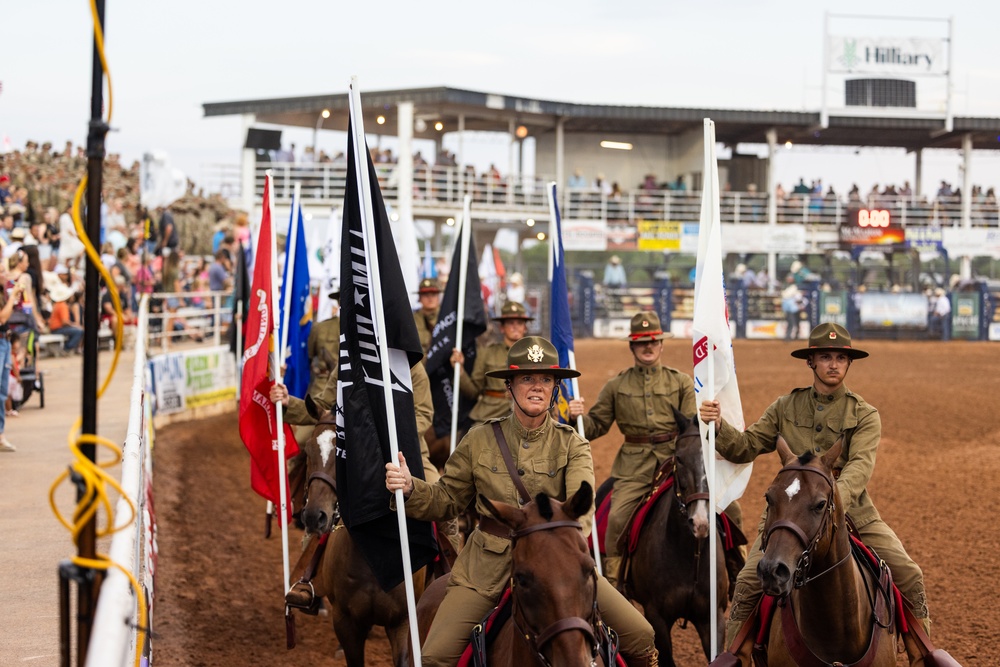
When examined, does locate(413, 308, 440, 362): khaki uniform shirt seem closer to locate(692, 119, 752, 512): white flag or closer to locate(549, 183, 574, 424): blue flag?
locate(549, 183, 574, 424): blue flag

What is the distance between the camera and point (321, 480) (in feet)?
25.6

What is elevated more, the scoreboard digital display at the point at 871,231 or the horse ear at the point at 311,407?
the scoreboard digital display at the point at 871,231

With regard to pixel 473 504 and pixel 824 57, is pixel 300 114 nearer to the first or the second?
pixel 824 57

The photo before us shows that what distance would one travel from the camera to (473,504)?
20.0ft

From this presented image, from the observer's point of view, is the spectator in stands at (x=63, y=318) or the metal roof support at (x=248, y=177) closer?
the spectator in stands at (x=63, y=318)

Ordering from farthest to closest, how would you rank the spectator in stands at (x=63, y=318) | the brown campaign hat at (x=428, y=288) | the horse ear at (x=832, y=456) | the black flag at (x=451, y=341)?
1. the spectator in stands at (x=63, y=318)
2. the brown campaign hat at (x=428, y=288)
3. the black flag at (x=451, y=341)
4. the horse ear at (x=832, y=456)

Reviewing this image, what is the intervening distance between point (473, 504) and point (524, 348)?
0.94 m

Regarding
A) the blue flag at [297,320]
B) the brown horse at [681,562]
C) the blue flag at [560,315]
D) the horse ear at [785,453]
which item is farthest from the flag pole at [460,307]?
the horse ear at [785,453]

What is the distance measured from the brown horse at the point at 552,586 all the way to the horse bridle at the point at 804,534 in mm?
1226

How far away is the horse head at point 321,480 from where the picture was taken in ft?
25.0

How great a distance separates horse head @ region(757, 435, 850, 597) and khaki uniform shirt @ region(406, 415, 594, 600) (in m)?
0.99

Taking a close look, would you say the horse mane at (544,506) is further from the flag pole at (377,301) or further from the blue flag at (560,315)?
the blue flag at (560,315)

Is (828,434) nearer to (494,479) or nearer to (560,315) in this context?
(494,479)

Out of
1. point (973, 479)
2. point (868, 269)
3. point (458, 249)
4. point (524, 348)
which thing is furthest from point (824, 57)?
point (524, 348)
